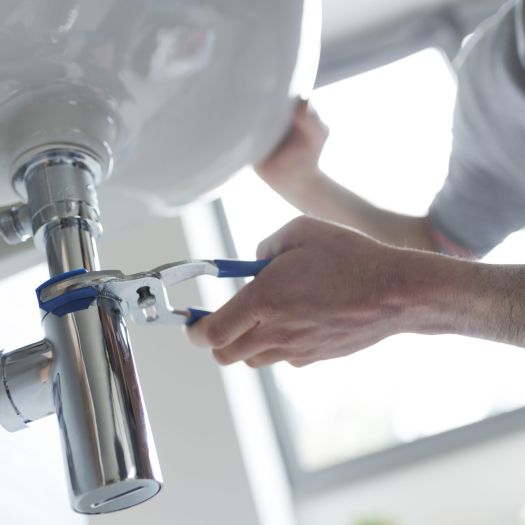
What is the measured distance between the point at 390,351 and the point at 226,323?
1.07 metres

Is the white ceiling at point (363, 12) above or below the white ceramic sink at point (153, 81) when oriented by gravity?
above

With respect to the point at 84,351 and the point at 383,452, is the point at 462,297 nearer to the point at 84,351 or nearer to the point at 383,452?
the point at 84,351

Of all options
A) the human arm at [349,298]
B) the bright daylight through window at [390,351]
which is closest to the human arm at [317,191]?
the human arm at [349,298]

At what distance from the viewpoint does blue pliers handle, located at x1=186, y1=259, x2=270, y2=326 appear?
49cm

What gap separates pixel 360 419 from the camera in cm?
154

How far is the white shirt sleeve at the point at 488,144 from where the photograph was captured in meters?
0.89

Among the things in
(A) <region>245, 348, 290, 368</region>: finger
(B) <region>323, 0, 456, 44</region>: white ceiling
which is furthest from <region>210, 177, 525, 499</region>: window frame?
(A) <region>245, 348, 290, 368</region>: finger

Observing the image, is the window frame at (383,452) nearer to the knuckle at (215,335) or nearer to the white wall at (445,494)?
the white wall at (445,494)

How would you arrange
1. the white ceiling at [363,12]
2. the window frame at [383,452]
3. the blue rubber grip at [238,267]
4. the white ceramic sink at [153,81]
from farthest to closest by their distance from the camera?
the white ceiling at [363,12] < the window frame at [383,452] < the blue rubber grip at [238,267] < the white ceramic sink at [153,81]

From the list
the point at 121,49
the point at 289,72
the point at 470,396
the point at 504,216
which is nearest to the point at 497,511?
the point at 470,396

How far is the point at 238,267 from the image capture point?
510 mm

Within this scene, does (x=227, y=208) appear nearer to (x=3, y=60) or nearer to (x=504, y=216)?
(x=504, y=216)

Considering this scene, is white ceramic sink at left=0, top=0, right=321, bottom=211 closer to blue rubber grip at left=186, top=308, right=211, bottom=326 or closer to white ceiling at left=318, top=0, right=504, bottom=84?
blue rubber grip at left=186, top=308, right=211, bottom=326

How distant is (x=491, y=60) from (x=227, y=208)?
88 cm
